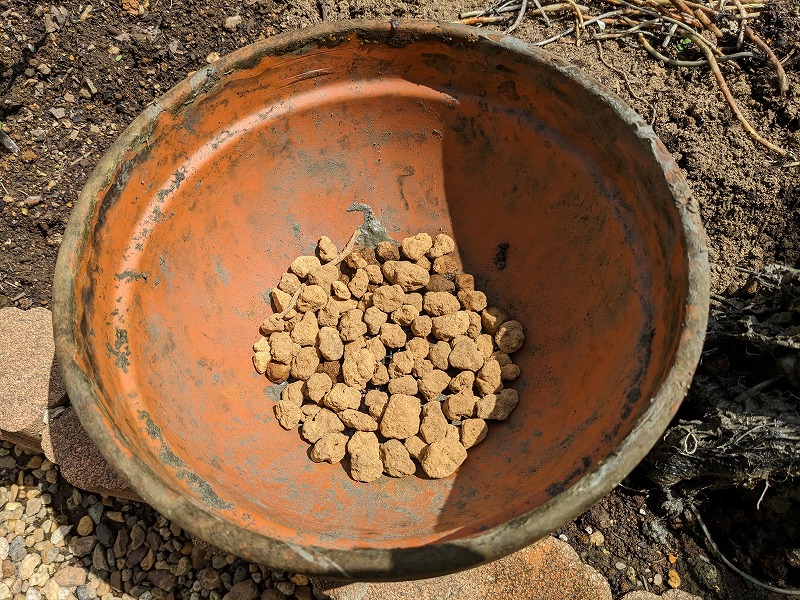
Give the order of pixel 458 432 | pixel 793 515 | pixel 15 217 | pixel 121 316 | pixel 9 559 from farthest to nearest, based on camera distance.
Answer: pixel 15 217 → pixel 9 559 → pixel 793 515 → pixel 458 432 → pixel 121 316

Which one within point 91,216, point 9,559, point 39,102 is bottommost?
point 9,559

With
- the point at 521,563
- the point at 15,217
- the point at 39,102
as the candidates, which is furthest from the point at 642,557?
the point at 39,102

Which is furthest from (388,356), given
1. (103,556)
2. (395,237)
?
(103,556)

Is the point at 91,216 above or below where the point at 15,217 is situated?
above

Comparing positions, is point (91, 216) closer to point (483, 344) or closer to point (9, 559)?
point (483, 344)

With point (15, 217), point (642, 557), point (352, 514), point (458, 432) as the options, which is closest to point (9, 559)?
point (15, 217)

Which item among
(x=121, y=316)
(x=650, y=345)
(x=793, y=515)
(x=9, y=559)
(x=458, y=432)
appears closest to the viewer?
(x=650, y=345)

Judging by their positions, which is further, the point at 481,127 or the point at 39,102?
the point at 39,102
